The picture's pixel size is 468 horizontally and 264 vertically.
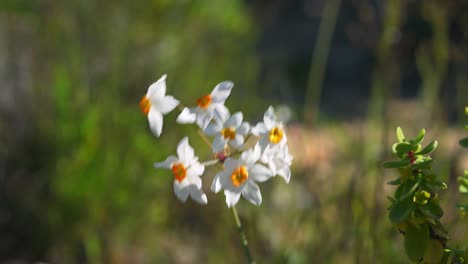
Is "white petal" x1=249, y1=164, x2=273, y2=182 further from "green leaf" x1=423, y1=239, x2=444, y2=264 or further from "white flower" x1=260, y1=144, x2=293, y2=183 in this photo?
"green leaf" x1=423, y1=239, x2=444, y2=264

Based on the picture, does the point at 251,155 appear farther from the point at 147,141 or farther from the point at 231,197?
the point at 147,141

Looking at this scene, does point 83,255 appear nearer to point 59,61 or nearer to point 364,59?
point 59,61

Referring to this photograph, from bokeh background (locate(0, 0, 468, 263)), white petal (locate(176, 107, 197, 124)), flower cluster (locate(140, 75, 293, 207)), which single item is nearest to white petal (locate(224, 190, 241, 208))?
flower cluster (locate(140, 75, 293, 207))

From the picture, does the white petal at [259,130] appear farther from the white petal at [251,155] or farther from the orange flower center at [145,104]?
the orange flower center at [145,104]

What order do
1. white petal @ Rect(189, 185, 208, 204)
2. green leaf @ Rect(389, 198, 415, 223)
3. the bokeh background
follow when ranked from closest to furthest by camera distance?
green leaf @ Rect(389, 198, 415, 223) < white petal @ Rect(189, 185, 208, 204) < the bokeh background

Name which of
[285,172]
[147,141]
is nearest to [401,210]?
[285,172]
